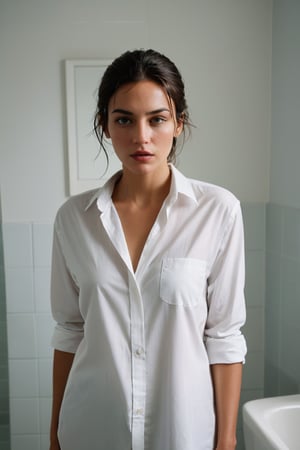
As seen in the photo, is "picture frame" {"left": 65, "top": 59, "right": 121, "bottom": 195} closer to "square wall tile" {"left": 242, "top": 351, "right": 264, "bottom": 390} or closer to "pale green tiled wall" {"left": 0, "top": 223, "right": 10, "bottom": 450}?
"pale green tiled wall" {"left": 0, "top": 223, "right": 10, "bottom": 450}

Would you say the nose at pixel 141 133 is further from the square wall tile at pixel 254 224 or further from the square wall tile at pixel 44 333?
the square wall tile at pixel 44 333

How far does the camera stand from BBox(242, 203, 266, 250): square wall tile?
5.64 feet

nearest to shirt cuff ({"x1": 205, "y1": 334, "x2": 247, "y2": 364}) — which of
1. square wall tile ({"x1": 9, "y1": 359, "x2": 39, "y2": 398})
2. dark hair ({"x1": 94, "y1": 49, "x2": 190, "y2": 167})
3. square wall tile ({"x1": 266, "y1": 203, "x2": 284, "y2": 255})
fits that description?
dark hair ({"x1": 94, "y1": 49, "x2": 190, "y2": 167})

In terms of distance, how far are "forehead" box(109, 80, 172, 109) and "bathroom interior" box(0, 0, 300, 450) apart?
0.76m

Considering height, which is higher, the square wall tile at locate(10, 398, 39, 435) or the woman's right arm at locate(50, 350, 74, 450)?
the woman's right arm at locate(50, 350, 74, 450)

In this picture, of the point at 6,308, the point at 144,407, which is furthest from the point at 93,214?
the point at 6,308

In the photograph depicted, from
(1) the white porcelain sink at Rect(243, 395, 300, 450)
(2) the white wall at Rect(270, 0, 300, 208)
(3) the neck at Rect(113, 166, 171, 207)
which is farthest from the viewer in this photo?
(2) the white wall at Rect(270, 0, 300, 208)

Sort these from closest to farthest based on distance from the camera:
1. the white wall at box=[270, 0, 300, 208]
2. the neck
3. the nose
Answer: the nose, the neck, the white wall at box=[270, 0, 300, 208]

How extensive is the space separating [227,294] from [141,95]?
0.44m

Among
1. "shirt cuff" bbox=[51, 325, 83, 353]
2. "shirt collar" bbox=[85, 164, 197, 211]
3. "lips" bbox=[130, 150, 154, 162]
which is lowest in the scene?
"shirt cuff" bbox=[51, 325, 83, 353]

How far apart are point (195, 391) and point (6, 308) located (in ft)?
3.27

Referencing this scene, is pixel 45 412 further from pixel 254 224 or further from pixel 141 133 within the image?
pixel 141 133

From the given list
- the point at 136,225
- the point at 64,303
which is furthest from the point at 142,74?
the point at 64,303

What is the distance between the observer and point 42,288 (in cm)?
169
